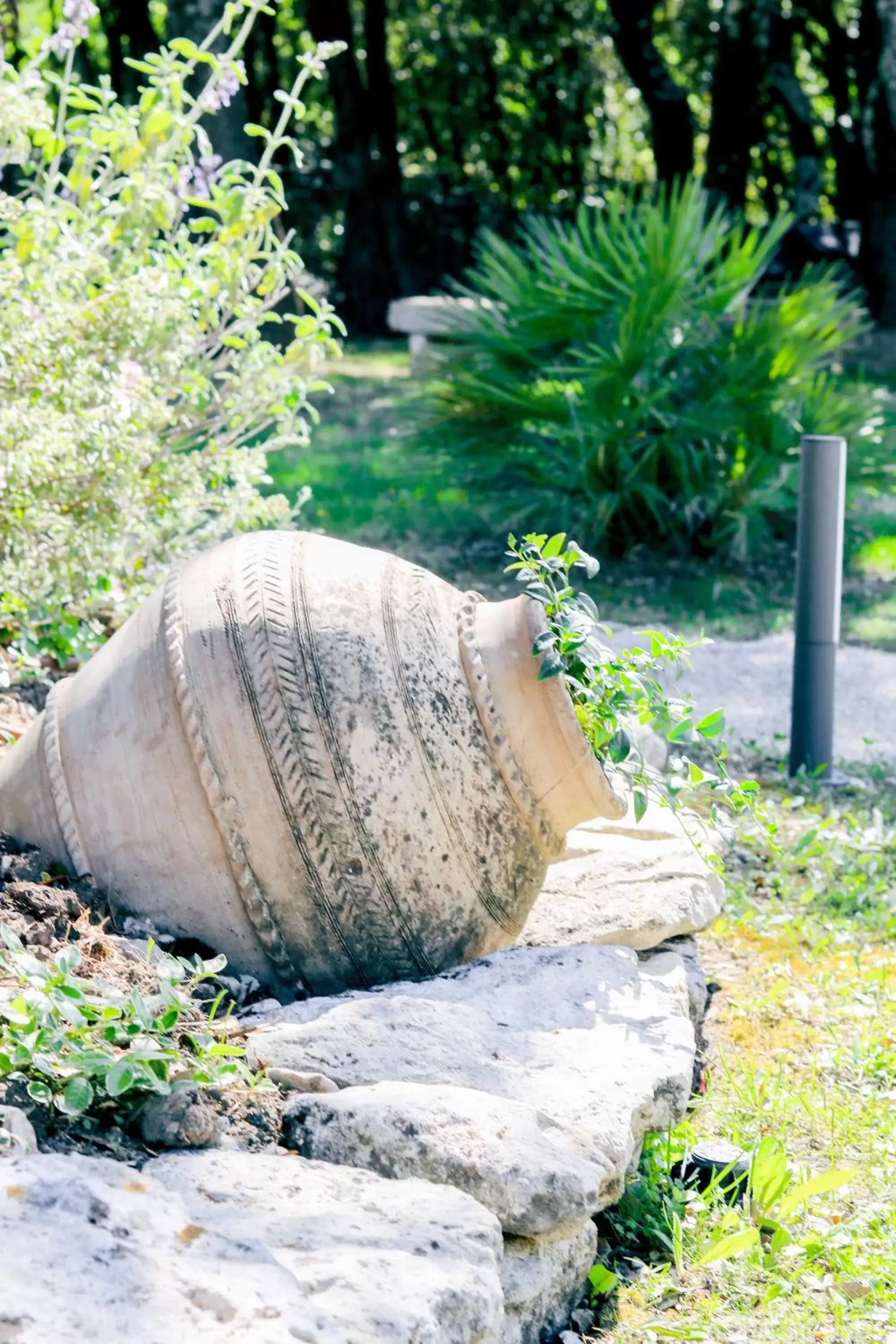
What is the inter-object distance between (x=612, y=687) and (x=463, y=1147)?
3.22 feet

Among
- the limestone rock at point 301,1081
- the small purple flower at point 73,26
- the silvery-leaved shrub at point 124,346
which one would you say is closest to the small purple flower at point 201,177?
the silvery-leaved shrub at point 124,346

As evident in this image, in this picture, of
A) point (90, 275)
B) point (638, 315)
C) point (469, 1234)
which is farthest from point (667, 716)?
point (638, 315)

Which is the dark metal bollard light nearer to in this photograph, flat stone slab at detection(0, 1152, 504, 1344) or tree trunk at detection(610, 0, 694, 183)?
flat stone slab at detection(0, 1152, 504, 1344)

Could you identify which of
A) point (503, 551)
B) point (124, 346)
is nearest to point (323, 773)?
point (124, 346)

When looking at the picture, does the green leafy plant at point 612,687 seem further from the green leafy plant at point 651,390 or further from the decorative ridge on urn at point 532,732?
the green leafy plant at point 651,390

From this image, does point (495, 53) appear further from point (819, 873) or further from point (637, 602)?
point (819, 873)

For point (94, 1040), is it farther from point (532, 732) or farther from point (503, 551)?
point (503, 551)

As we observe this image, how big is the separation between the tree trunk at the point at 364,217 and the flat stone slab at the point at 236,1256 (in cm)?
1416

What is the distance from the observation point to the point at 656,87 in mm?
14539

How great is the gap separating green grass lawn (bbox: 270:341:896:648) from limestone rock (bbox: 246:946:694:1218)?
3.64 m

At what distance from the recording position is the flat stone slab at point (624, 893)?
10.2ft

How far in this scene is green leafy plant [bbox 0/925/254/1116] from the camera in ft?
6.81

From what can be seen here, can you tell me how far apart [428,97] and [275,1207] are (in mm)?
21089

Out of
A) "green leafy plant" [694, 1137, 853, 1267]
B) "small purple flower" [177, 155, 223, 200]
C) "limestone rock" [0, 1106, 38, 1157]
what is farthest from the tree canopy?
"limestone rock" [0, 1106, 38, 1157]
